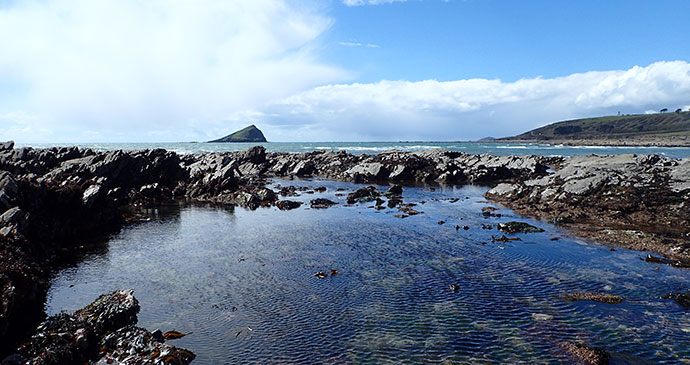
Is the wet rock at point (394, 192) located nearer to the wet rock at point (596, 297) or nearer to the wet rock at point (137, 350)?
the wet rock at point (596, 297)

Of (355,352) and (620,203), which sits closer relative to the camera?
(355,352)

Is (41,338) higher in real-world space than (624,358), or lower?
higher

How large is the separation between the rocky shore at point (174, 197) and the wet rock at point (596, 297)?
337 inches

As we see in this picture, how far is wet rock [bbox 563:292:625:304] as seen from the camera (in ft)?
55.5

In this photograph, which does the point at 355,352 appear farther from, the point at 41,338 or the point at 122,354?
the point at 41,338

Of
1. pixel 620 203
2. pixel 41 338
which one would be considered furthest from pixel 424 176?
pixel 41 338

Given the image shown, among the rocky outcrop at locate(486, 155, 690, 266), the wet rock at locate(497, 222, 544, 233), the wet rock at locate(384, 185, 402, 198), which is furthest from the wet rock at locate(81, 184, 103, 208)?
the rocky outcrop at locate(486, 155, 690, 266)

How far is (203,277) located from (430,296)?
12636 millimetres

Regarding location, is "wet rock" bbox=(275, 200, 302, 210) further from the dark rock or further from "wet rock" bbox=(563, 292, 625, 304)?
"wet rock" bbox=(563, 292, 625, 304)

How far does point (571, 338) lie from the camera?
13711 millimetres

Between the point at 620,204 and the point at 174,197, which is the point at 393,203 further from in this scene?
the point at 174,197

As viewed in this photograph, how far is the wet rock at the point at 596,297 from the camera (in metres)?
16.9

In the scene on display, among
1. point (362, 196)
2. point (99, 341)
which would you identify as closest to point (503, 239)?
point (362, 196)

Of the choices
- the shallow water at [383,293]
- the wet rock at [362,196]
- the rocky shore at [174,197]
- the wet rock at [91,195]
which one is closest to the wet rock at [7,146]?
the rocky shore at [174,197]
